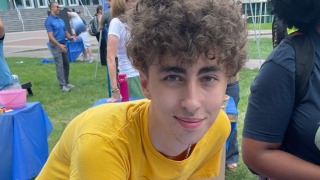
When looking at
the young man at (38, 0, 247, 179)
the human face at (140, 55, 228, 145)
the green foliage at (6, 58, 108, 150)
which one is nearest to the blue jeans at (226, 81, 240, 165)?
the green foliage at (6, 58, 108, 150)

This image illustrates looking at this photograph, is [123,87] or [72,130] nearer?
[72,130]

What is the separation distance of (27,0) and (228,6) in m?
33.8

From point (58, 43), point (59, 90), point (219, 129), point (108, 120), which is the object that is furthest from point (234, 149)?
point (59, 90)

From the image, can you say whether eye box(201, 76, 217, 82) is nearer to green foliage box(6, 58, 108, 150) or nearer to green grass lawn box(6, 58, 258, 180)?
green grass lawn box(6, 58, 258, 180)

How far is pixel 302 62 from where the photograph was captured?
131cm

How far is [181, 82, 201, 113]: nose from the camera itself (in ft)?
3.72

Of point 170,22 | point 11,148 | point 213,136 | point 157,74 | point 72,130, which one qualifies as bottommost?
point 11,148

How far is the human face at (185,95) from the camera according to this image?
1.15m

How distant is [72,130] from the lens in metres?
1.37

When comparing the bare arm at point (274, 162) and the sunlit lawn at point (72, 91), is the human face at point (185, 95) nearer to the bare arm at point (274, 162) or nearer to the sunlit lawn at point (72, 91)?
the bare arm at point (274, 162)

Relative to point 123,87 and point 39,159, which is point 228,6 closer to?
point 123,87

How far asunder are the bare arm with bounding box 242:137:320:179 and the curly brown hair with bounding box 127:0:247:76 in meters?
0.34

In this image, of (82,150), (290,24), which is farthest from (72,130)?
(290,24)

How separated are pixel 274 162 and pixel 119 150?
59 centimetres
